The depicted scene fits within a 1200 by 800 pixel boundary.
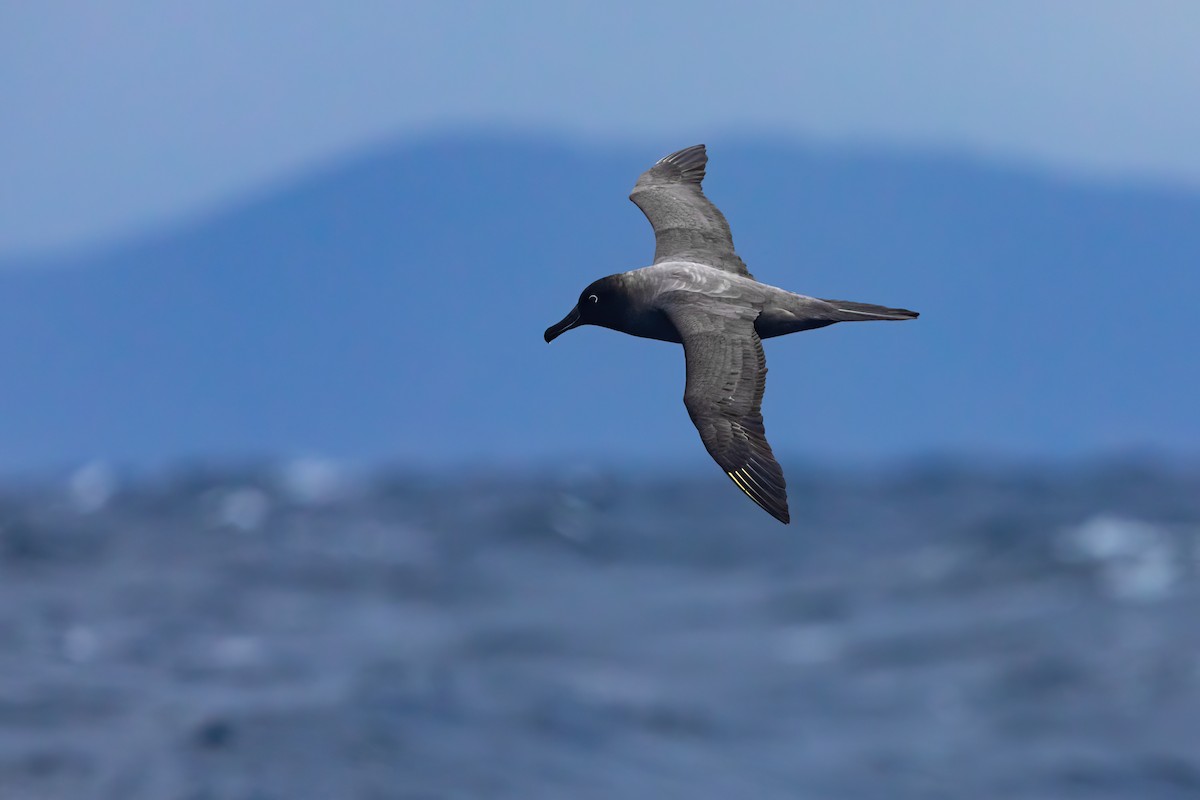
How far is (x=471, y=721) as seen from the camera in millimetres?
135125

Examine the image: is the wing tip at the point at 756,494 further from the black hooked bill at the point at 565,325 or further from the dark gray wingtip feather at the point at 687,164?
the dark gray wingtip feather at the point at 687,164

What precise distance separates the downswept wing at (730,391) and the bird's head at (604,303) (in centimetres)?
63

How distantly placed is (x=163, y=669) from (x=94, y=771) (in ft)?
114

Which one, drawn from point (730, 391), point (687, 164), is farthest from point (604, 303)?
point (687, 164)

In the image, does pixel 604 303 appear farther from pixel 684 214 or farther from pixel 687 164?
pixel 687 164

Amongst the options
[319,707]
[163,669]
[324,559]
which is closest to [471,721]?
[319,707]

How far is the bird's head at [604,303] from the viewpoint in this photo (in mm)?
16516

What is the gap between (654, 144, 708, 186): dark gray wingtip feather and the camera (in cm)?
2059

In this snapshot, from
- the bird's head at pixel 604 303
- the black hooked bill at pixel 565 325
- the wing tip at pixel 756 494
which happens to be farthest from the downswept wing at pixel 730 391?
the black hooked bill at pixel 565 325

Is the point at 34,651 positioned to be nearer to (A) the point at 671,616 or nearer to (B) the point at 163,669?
(B) the point at 163,669

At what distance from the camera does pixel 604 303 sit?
16.6 m

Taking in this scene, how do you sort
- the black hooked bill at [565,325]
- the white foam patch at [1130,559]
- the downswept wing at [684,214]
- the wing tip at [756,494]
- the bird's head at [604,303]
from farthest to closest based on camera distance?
the white foam patch at [1130,559] < the downswept wing at [684,214] < the black hooked bill at [565,325] < the bird's head at [604,303] < the wing tip at [756,494]

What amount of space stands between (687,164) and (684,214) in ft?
5.20

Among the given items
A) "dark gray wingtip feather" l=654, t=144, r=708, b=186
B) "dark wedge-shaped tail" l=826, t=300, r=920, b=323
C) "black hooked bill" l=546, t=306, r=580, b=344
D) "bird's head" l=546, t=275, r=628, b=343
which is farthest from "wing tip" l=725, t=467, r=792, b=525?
"dark gray wingtip feather" l=654, t=144, r=708, b=186
